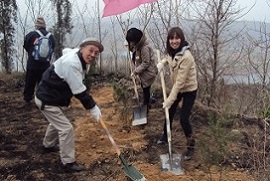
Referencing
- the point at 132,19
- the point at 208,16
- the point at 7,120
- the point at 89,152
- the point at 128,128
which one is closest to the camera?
the point at 89,152

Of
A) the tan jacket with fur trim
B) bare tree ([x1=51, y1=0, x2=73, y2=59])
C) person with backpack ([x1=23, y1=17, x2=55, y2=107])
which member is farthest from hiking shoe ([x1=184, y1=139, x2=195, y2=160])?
bare tree ([x1=51, y1=0, x2=73, y2=59])

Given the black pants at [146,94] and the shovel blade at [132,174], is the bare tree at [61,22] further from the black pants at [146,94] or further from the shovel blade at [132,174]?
the shovel blade at [132,174]

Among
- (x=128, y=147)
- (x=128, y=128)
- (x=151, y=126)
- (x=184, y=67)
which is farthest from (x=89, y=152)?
(x=184, y=67)

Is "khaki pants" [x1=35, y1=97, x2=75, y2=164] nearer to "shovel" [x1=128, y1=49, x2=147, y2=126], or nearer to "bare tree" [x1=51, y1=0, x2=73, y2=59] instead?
"shovel" [x1=128, y1=49, x2=147, y2=126]

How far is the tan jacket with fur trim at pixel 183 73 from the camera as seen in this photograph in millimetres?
4336

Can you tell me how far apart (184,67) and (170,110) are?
0.77 m

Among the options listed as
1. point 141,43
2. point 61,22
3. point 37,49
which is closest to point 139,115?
point 141,43

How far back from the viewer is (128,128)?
5.57 m

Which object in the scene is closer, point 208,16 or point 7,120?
point 7,120

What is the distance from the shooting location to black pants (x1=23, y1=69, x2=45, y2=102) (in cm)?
A: 648

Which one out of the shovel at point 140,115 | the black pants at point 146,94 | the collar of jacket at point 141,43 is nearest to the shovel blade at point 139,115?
the shovel at point 140,115

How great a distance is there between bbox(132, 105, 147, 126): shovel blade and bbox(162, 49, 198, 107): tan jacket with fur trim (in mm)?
1239

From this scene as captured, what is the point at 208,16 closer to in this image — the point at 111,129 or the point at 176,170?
the point at 111,129

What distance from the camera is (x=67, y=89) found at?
415 centimetres
